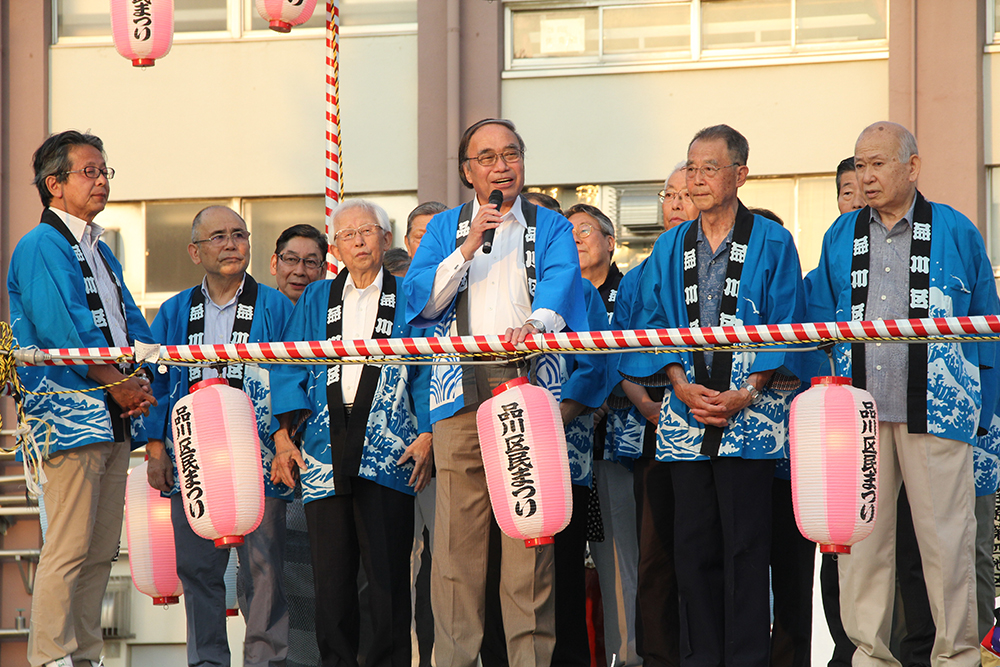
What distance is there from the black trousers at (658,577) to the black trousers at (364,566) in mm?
847

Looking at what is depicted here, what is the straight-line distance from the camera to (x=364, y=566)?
4094 millimetres

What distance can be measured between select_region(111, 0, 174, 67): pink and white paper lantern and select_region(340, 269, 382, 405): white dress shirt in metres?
2.45

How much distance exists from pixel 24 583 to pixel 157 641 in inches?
41.8

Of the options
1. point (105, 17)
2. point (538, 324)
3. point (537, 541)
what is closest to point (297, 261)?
point (538, 324)

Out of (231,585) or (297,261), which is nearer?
(231,585)

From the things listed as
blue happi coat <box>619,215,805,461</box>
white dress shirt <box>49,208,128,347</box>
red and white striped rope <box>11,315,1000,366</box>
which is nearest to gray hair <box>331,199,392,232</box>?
red and white striped rope <box>11,315,1000,366</box>

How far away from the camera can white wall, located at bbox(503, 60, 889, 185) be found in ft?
27.2

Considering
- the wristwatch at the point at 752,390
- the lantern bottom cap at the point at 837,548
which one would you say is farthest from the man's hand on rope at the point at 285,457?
the lantern bottom cap at the point at 837,548

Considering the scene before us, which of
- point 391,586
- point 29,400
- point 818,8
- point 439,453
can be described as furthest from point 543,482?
point 818,8

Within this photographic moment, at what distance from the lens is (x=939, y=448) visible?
3.65 m

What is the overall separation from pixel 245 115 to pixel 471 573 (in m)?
6.09

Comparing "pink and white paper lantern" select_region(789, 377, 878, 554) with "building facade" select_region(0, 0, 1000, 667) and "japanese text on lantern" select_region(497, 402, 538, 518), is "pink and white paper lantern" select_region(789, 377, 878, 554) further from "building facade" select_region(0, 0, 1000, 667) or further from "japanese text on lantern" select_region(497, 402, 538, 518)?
"building facade" select_region(0, 0, 1000, 667)

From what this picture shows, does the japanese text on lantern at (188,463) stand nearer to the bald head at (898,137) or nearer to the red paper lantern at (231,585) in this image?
the red paper lantern at (231,585)

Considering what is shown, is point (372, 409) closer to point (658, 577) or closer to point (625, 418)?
point (625, 418)
